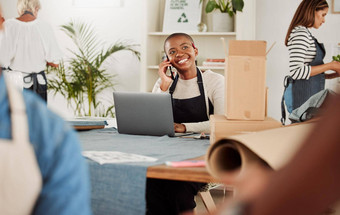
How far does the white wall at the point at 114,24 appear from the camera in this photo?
6.06 m

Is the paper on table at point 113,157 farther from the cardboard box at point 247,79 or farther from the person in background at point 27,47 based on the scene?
the person in background at point 27,47

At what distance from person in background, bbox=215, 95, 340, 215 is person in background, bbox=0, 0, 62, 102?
459 cm

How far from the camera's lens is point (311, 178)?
0.48 metres

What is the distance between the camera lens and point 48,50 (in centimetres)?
503

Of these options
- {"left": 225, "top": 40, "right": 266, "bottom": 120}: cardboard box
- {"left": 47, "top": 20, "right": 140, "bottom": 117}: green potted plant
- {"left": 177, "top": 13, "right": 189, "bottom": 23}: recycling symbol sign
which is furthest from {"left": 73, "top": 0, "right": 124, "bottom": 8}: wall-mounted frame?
{"left": 225, "top": 40, "right": 266, "bottom": 120}: cardboard box

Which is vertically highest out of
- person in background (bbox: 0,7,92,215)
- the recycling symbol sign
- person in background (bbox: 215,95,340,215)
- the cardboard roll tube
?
the recycling symbol sign

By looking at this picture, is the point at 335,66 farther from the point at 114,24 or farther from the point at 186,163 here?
the point at 114,24

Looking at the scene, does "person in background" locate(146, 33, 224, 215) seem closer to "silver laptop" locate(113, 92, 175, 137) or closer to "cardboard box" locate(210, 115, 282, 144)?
"silver laptop" locate(113, 92, 175, 137)

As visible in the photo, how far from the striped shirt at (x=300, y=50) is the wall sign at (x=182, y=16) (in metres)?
1.83

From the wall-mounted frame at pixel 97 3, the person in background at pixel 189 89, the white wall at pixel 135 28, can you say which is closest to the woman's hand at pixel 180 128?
the person in background at pixel 189 89

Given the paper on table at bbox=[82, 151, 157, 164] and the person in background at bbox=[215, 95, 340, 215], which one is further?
the paper on table at bbox=[82, 151, 157, 164]

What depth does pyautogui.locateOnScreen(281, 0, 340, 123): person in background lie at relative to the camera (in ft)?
12.2

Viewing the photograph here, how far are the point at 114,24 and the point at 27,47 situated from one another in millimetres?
1489

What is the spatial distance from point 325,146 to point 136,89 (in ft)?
18.7
